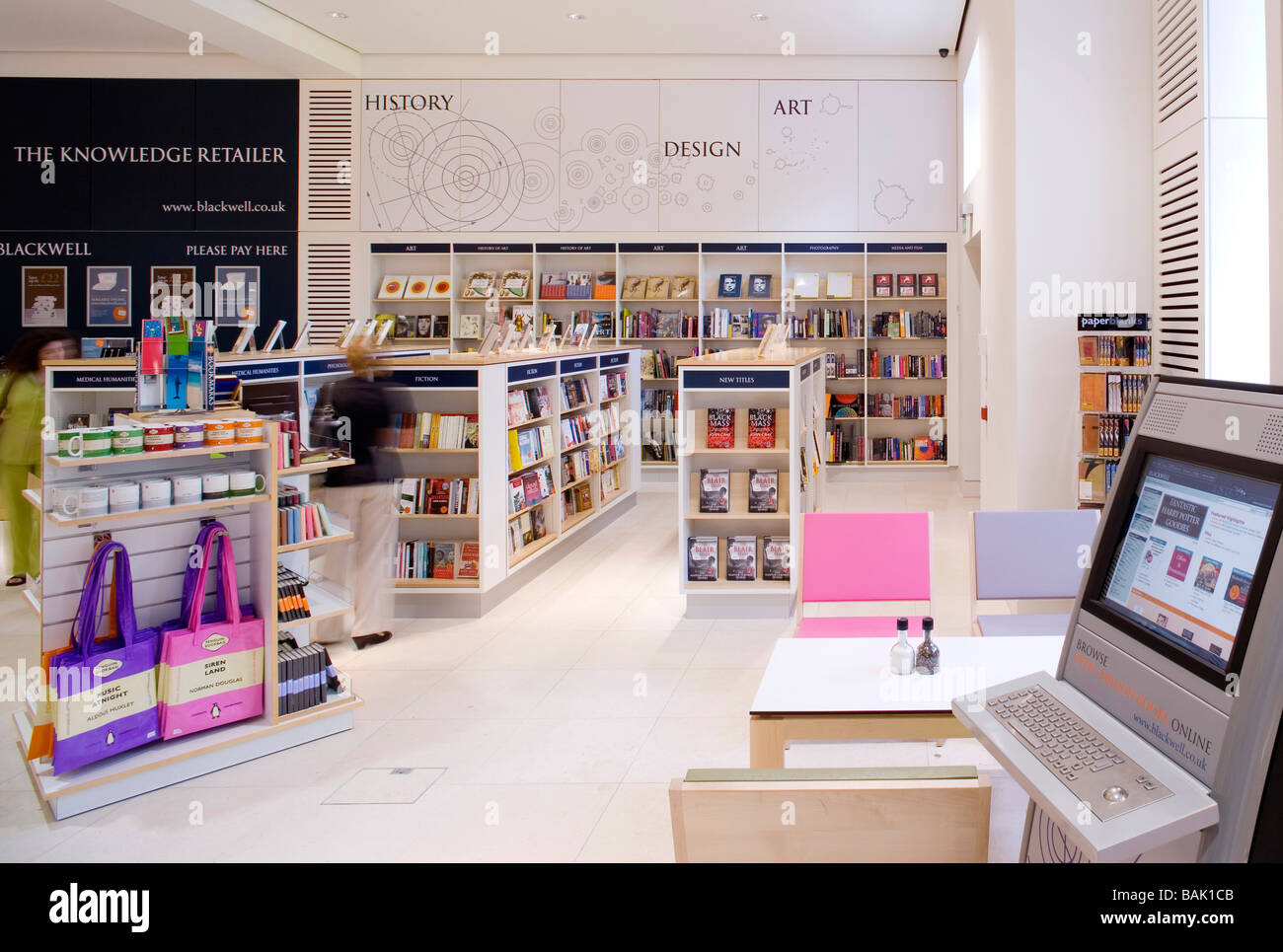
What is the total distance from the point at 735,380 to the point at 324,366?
3367 millimetres

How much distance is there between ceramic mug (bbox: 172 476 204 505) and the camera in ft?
12.5

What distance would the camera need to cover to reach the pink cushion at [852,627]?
390 centimetres

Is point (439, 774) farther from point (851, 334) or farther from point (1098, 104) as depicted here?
point (851, 334)

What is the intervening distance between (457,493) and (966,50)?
7.22m

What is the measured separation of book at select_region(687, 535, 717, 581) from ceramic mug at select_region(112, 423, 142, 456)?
3235 millimetres

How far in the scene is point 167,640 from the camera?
3.77 meters

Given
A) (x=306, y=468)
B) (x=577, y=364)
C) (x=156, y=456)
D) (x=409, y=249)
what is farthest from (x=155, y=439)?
(x=409, y=249)

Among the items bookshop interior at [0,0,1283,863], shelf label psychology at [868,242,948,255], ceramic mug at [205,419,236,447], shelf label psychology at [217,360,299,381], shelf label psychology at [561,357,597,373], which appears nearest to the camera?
bookshop interior at [0,0,1283,863]

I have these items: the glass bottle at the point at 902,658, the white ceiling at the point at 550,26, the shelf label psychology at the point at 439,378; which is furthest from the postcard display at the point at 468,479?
the white ceiling at the point at 550,26

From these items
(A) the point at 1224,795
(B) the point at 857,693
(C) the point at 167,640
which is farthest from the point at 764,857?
(C) the point at 167,640

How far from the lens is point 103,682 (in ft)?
11.9
